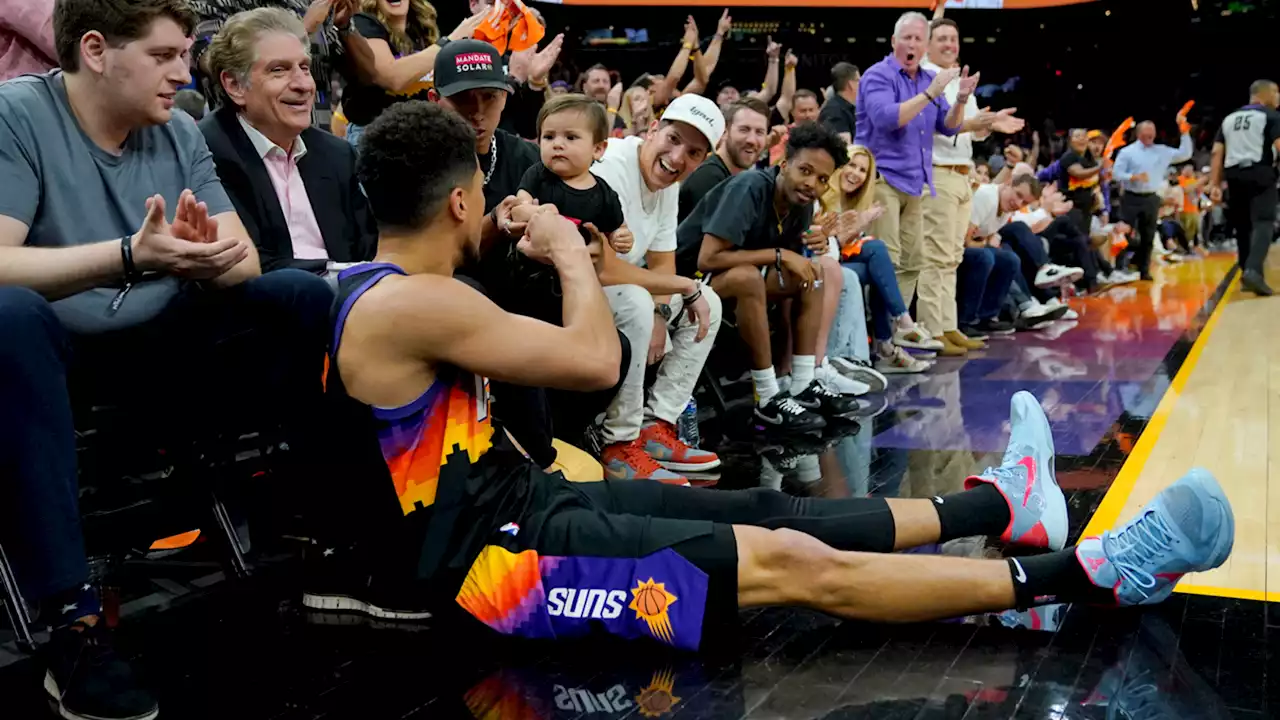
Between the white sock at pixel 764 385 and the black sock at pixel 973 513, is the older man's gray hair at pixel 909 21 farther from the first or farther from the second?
the black sock at pixel 973 513

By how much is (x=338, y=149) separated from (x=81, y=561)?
A: 1.64 m

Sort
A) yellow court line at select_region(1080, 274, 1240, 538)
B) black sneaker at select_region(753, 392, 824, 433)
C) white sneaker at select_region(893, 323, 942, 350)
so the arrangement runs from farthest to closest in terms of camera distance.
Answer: white sneaker at select_region(893, 323, 942, 350) → black sneaker at select_region(753, 392, 824, 433) → yellow court line at select_region(1080, 274, 1240, 538)

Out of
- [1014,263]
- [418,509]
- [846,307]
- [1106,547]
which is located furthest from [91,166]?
[1014,263]

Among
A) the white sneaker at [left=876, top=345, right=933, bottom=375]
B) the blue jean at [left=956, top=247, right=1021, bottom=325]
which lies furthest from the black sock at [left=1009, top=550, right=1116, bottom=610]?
the blue jean at [left=956, top=247, right=1021, bottom=325]

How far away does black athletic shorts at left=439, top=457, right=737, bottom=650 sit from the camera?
2.39 meters

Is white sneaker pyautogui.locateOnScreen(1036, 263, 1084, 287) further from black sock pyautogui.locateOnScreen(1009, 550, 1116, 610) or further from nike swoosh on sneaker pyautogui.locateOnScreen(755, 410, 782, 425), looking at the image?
black sock pyautogui.locateOnScreen(1009, 550, 1116, 610)

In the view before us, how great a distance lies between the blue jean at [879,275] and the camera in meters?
6.73

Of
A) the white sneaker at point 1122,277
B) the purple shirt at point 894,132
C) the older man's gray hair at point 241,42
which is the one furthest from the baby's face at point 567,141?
the white sneaker at point 1122,277

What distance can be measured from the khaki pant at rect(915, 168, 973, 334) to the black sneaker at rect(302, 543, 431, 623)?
5031 millimetres

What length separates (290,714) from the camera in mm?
2307

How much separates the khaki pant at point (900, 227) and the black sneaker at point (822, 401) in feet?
5.77

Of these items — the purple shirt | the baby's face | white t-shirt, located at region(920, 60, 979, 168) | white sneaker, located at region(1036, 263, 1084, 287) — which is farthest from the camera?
white sneaker, located at region(1036, 263, 1084, 287)

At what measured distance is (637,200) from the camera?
451cm

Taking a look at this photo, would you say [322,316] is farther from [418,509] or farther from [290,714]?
[290,714]
